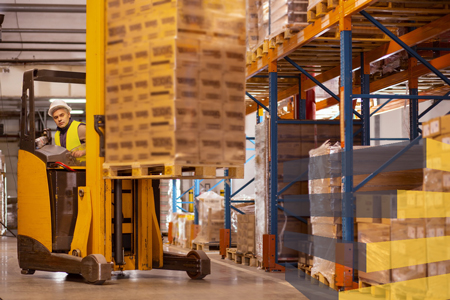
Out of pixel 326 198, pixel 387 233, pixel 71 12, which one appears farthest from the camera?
pixel 71 12

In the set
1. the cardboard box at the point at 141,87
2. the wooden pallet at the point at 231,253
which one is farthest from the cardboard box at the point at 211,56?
the wooden pallet at the point at 231,253

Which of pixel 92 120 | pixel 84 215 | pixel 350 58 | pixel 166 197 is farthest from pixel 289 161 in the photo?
pixel 166 197

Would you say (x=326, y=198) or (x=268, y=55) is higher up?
(x=268, y=55)

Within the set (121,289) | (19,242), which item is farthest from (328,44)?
(19,242)

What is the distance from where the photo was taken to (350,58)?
584 cm

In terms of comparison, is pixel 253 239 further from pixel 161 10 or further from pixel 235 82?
pixel 161 10

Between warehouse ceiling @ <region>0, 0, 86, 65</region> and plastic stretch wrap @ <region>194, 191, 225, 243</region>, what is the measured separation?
208 inches

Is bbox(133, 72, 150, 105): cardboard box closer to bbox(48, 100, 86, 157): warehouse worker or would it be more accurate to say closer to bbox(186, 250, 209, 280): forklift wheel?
bbox(48, 100, 86, 157): warehouse worker

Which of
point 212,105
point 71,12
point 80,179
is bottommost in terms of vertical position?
point 80,179

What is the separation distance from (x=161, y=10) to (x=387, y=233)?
9.72 feet

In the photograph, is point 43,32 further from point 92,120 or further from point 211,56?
point 211,56

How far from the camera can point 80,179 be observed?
6.59 metres

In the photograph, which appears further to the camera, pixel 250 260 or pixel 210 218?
pixel 210 218

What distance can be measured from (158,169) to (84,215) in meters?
0.95
